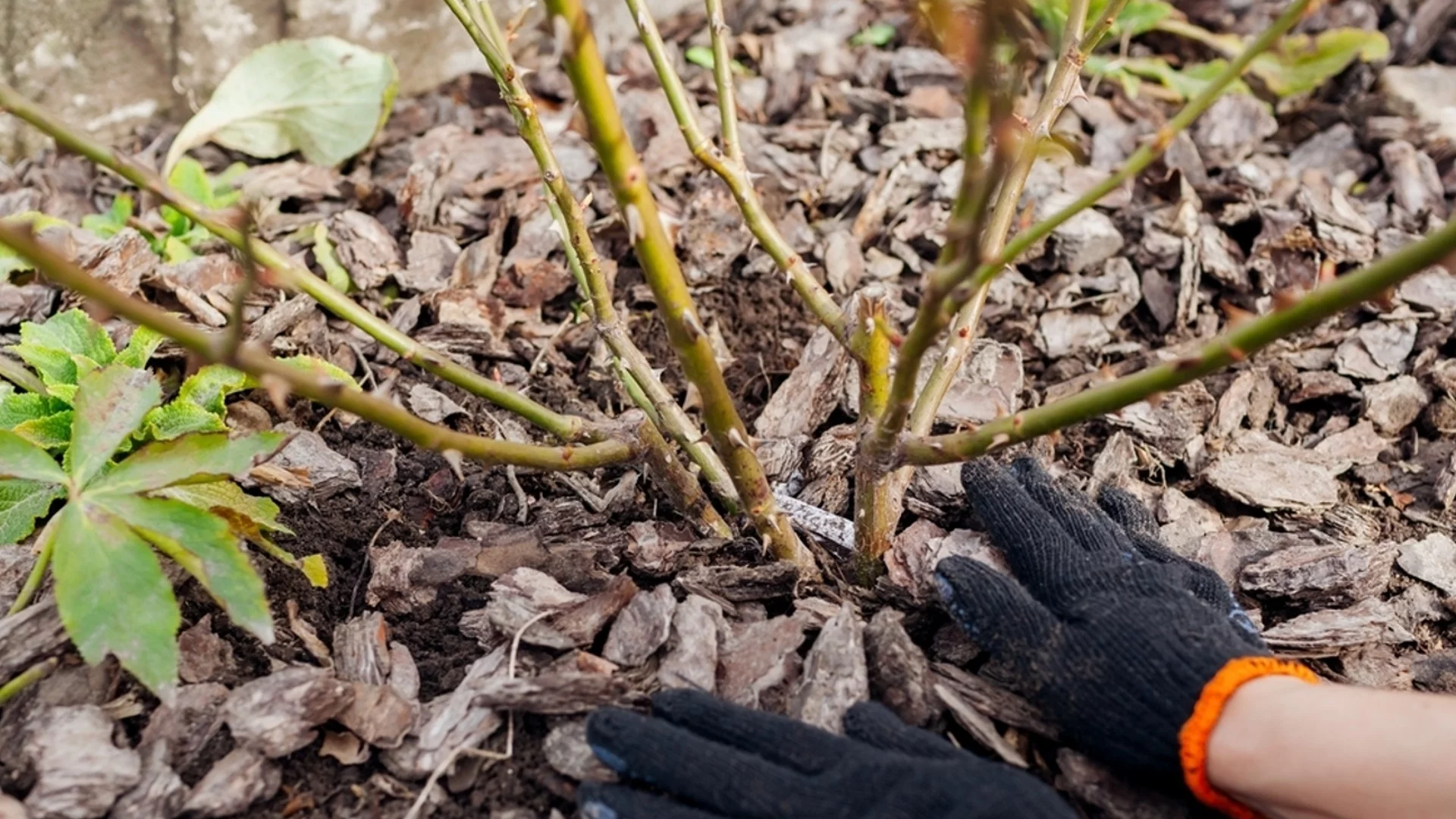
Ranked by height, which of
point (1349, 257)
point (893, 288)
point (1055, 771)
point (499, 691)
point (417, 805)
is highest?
point (1349, 257)

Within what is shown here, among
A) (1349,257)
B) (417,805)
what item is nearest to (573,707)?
(417,805)

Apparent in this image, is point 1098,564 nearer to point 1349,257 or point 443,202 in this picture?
point 1349,257

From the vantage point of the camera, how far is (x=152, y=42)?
263cm

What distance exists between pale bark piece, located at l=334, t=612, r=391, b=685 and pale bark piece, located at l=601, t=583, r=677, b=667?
34 centimetres

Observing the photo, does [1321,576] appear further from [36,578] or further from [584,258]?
[36,578]

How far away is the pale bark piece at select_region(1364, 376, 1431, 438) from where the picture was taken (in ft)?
7.43

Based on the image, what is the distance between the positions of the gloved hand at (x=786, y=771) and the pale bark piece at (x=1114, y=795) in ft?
0.59

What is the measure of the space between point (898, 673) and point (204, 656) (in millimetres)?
1038

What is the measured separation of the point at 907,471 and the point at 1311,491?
0.80 m

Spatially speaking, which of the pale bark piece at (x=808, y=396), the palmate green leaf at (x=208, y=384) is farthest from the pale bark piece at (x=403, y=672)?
the pale bark piece at (x=808, y=396)

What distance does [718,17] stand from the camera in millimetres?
1803

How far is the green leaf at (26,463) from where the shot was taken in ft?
4.81

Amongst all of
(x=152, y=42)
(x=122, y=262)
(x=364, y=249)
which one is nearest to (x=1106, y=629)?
(x=364, y=249)

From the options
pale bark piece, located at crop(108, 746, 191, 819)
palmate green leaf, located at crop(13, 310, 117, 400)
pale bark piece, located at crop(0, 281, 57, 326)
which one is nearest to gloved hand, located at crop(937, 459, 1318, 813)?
pale bark piece, located at crop(108, 746, 191, 819)
